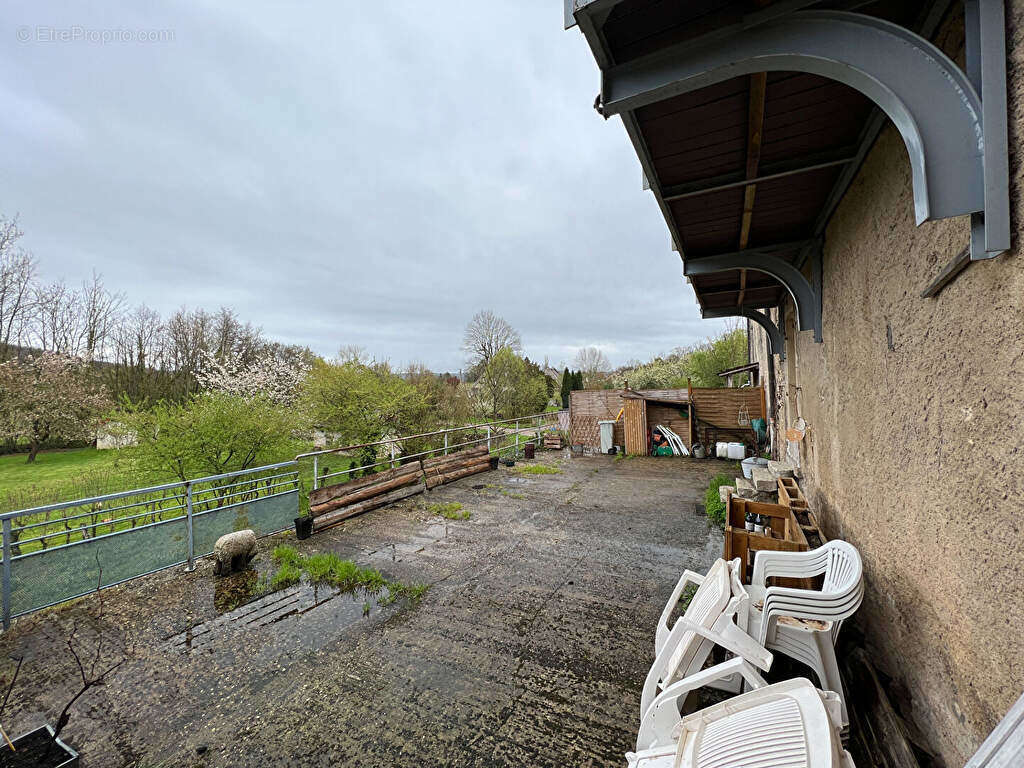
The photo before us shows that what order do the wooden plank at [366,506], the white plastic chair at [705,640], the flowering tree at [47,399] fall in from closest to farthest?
the white plastic chair at [705,640] < the wooden plank at [366,506] < the flowering tree at [47,399]

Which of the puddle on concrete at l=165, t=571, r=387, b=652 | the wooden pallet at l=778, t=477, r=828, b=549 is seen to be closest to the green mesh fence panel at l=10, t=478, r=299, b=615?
the puddle on concrete at l=165, t=571, r=387, b=652

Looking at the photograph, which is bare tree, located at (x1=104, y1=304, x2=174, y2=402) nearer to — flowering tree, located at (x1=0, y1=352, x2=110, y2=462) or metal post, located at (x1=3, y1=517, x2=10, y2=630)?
flowering tree, located at (x1=0, y1=352, x2=110, y2=462)

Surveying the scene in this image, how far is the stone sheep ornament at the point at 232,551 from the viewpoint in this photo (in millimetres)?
3598

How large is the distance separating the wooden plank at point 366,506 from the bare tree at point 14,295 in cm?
1307

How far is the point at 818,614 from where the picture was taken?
5.58 ft

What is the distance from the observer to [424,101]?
27.7 feet

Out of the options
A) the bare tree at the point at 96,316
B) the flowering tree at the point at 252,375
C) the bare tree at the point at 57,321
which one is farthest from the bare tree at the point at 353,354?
the bare tree at the point at 57,321

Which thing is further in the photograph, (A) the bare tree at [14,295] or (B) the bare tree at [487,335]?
(B) the bare tree at [487,335]

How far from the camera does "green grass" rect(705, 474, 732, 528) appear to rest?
4.96 m

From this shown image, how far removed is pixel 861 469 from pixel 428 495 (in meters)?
5.65

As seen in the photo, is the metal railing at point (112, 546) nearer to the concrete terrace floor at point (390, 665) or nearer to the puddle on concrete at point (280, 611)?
the concrete terrace floor at point (390, 665)

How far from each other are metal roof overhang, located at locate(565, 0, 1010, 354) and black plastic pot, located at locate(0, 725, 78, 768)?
3420 mm

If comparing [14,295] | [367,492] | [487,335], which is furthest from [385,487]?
[487,335]

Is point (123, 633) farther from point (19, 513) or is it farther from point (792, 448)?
point (792, 448)
